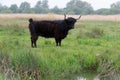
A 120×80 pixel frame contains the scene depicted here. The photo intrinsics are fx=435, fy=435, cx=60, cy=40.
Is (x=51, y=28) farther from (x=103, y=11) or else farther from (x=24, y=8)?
(x=24, y=8)

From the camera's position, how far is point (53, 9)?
88688 millimetres

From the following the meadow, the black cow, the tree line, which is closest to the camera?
the meadow

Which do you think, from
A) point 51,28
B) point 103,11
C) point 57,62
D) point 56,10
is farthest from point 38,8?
point 57,62

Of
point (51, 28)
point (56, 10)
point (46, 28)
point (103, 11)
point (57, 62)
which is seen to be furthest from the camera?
point (56, 10)

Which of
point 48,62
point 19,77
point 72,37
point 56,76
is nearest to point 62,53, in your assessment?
point 48,62

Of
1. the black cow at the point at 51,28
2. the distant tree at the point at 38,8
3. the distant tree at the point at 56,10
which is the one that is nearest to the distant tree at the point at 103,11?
the distant tree at the point at 56,10

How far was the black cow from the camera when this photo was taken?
1867cm

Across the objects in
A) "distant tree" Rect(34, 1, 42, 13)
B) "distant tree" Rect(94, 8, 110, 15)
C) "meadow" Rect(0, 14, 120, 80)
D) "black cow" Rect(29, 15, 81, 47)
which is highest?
"black cow" Rect(29, 15, 81, 47)

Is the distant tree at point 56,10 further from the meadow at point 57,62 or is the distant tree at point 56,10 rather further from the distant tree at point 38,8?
the meadow at point 57,62

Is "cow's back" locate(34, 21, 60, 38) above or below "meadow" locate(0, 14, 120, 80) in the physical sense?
above

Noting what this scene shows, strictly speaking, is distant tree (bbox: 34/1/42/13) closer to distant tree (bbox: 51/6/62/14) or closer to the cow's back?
distant tree (bbox: 51/6/62/14)

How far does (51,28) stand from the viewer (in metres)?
18.9

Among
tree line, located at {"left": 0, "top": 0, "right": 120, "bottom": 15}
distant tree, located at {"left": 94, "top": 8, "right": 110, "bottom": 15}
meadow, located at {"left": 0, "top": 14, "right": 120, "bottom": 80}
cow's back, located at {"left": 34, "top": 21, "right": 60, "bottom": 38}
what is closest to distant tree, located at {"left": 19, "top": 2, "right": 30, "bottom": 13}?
tree line, located at {"left": 0, "top": 0, "right": 120, "bottom": 15}

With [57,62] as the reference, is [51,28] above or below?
above
